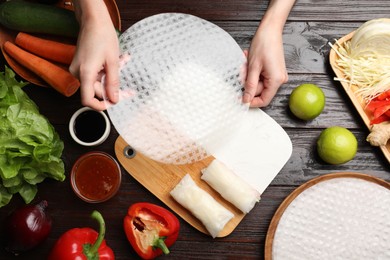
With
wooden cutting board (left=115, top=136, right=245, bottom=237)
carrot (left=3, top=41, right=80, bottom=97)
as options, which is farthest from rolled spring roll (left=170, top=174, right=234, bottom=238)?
carrot (left=3, top=41, right=80, bottom=97)

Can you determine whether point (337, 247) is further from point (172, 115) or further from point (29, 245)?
point (29, 245)

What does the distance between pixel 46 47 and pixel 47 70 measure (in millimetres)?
67

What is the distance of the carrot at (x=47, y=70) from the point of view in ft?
4.32

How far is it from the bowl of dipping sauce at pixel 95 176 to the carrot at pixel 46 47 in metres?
0.26

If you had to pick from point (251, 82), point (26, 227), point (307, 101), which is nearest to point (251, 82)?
point (251, 82)

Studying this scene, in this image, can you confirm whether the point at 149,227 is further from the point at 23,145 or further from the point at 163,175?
the point at 23,145

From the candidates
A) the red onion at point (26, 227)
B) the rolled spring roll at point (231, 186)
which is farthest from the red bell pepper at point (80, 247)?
the rolled spring roll at point (231, 186)

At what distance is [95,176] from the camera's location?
134 centimetres

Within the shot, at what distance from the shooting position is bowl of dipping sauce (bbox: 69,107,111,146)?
1343mm

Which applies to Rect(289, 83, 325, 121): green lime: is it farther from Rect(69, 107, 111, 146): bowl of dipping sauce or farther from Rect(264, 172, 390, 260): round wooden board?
Rect(69, 107, 111, 146): bowl of dipping sauce

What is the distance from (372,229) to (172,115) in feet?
1.89

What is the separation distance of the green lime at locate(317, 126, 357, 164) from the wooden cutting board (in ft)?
0.89

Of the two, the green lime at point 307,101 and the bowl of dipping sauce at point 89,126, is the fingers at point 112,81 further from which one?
the green lime at point 307,101

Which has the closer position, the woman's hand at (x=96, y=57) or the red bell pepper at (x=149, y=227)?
the woman's hand at (x=96, y=57)
